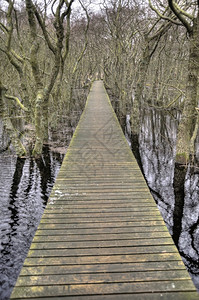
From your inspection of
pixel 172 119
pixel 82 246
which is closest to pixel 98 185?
pixel 82 246

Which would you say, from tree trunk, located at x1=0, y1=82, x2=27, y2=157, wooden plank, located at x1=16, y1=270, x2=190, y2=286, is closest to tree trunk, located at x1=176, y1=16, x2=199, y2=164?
wooden plank, located at x1=16, y1=270, x2=190, y2=286

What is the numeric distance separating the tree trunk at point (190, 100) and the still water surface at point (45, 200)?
70 centimetres

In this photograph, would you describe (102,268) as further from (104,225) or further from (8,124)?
(8,124)

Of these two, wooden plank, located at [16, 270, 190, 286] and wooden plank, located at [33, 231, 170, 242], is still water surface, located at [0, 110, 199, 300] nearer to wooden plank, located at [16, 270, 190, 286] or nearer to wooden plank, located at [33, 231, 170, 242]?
wooden plank, located at [33, 231, 170, 242]

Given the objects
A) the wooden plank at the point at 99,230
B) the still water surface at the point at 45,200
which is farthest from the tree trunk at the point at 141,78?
the wooden plank at the point at 99,230

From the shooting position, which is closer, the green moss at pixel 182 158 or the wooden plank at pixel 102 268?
the wooden plank at pixel 102 268

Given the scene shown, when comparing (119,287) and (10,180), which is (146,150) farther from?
(119,287)

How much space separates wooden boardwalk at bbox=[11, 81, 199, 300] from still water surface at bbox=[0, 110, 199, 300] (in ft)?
4.65

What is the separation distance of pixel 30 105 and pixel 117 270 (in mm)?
10934

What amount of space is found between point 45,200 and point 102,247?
3.97 meters

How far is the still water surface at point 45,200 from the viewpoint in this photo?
5.27 m

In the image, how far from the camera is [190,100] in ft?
26.1

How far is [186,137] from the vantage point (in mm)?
8227

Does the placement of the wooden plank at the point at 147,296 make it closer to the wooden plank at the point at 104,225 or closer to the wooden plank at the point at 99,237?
the wooden plank at the point at 99,237
